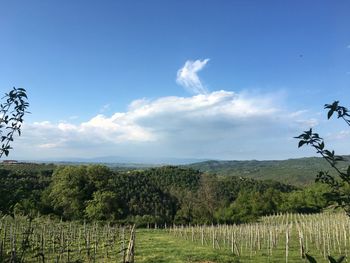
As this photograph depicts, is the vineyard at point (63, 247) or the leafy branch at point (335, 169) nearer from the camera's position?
the leafy branch at point (335, 169)

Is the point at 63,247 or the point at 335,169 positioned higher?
the point at 335,169

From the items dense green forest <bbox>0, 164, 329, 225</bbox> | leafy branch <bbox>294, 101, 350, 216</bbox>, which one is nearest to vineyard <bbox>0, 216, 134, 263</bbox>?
leafy branch <bbox>294, 101, 350, 216</bbox>

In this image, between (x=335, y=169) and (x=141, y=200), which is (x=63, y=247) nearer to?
(x=335, y=169)

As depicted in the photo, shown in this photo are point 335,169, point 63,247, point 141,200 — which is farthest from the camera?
point 141,200

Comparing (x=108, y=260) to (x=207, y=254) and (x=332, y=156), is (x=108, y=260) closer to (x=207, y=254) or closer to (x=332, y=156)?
(x=207, y=254)

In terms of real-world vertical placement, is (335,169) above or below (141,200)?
above

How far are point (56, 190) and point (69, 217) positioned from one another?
14.4ft

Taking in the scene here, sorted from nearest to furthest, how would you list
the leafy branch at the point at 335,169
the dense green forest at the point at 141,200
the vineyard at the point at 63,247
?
1. the leafy branch at the point at 335,169
2. the vineyard at the point at 63,247
3. the dense green forest at the point at 141,200

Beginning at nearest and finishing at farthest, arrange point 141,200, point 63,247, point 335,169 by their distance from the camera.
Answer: point 335,169 < point 63,247 < point 141,200

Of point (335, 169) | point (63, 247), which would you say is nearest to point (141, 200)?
point (63, 247)

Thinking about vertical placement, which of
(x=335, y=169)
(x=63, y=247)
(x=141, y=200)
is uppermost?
(x=335, y=169)

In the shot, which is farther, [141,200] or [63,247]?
[141,200]

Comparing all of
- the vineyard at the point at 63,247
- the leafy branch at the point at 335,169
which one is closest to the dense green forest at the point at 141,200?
the vineyard at the point at 63,247

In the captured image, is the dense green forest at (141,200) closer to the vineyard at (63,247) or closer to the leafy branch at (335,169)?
Answer: the vineyard at (63,247)
